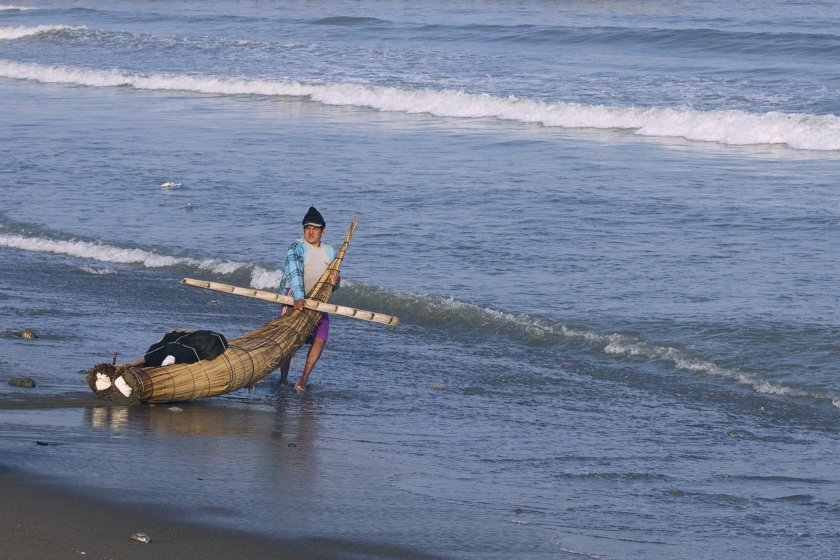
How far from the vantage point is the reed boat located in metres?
7.61

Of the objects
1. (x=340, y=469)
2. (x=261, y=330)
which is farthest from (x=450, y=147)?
(x=340, y=469)

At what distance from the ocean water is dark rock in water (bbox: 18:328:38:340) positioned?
0.08 metres

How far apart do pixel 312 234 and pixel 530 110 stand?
47.9ft

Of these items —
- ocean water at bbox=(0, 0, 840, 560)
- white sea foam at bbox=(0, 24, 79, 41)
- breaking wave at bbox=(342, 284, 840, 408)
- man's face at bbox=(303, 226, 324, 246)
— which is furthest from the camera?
white sea foam at bbox=(0, 24, 79, 41)

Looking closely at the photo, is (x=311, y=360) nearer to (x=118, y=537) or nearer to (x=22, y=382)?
(x=22, y=382)

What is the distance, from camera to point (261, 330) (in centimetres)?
863

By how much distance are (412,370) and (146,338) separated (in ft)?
6.96

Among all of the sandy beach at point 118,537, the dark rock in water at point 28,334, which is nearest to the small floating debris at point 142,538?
the sandy beach at point 118,537

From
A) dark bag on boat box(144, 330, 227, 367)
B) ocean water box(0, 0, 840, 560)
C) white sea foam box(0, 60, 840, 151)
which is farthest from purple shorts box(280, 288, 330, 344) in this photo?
white sea foam box(0, 60, 840, 151)

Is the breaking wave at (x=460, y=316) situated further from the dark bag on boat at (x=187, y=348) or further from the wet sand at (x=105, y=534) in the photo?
the wet sand at (x=105, y=534)

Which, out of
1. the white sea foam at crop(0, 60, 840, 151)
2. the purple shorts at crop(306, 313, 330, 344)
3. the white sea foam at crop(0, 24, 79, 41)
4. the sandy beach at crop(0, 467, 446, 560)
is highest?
the white sea foam at crop(0, 24, 79, 41)

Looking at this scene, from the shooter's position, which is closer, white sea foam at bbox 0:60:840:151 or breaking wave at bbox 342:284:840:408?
breaking wave at bbox 342:284:840:408

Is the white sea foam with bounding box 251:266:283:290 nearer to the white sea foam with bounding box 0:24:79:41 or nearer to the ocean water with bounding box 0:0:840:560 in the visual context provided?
the ocean water with bounding box 0:0:840:560

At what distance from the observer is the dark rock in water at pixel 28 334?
923cm
